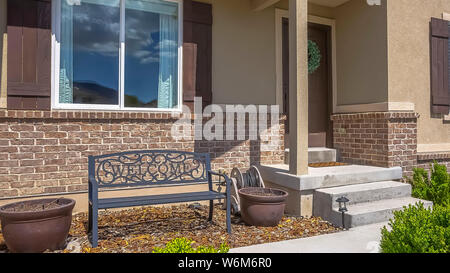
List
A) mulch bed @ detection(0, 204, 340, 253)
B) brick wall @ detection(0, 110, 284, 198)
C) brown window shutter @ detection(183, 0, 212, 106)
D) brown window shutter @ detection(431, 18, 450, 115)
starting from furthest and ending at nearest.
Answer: brown window shutter @ detection(431, 18, 450, 115), brown window shutter @ detection(183, 0, 212, 106), brick wall @ detection(0, 110, 284, 198), mulch bed @ detection(0, 204, 340, 253)

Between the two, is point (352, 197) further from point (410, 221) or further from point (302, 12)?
point (302, 12)

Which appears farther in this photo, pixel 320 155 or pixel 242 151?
pixel 320 155

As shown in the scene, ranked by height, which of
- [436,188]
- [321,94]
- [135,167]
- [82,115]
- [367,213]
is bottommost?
[367,213]

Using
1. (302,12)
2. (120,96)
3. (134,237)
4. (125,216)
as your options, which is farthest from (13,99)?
(302,12)

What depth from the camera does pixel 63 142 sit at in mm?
4184

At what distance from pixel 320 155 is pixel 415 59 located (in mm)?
2368

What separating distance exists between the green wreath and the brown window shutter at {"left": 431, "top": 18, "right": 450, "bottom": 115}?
2.05 meters

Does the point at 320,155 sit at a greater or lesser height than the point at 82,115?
lesser

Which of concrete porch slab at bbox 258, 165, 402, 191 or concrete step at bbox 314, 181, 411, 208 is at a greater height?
concrete porch slab at bbox 258, 165, 402, 191

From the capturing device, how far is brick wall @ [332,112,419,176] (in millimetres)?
5242

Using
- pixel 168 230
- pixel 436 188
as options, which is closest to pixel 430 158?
pixel 436 188

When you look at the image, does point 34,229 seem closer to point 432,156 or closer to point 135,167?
point 135,167

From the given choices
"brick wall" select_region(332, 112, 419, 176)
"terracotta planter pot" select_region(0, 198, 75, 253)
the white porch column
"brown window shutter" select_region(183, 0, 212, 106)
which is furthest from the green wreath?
"terracotta planter pot" select_region(0, 198, 75, 253)

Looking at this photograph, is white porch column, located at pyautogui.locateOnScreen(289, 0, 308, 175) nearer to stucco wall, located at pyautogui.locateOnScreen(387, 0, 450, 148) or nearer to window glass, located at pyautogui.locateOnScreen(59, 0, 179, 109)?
window glass, located at pyautogui.locateOnScreen(59, 0, 179, 109)
